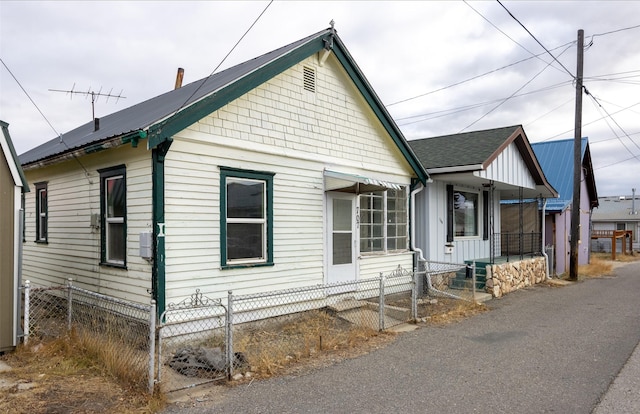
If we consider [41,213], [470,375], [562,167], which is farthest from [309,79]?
[562,167]

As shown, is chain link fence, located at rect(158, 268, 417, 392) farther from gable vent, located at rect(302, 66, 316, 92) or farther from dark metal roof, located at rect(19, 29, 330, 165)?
gable vent, located at rect(302, 66, 316, 92)

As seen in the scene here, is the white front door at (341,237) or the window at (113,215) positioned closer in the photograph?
the window at (113,215)

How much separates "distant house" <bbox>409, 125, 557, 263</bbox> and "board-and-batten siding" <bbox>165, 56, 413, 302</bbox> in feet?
5.92

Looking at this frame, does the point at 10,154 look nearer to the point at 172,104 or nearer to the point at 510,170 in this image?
the point at 172,104

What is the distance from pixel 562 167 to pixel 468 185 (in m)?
9.52

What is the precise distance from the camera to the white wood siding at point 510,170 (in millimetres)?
12175

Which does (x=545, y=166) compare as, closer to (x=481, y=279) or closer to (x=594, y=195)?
(x=594, y=195)

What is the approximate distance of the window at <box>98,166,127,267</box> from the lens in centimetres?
721

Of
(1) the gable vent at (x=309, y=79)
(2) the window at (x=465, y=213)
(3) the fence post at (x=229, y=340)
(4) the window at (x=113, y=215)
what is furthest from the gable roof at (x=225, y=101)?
(2) the window at (x=465, y=213)

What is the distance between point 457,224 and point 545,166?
413 inches

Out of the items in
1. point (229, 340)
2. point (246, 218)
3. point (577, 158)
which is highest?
point (577, 158)

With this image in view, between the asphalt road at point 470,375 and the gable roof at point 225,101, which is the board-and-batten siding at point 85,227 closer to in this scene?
the gable roof at point 225,101

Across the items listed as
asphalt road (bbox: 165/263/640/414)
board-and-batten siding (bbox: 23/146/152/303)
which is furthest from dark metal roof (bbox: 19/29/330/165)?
asphalt road (bbox: 165/263/640/414)

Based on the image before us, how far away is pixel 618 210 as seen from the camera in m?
45.9
